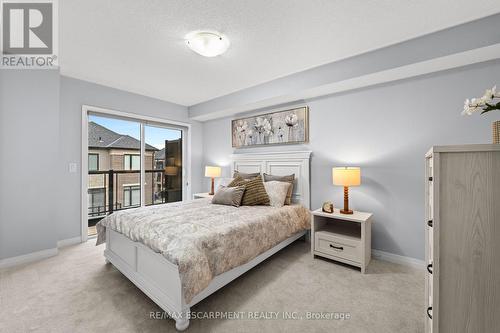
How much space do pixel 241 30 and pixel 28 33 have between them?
212cm

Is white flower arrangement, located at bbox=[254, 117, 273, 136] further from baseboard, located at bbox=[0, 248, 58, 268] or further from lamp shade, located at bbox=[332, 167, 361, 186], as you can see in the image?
baseboard, located at bbox=[0, 248, 58, 268]

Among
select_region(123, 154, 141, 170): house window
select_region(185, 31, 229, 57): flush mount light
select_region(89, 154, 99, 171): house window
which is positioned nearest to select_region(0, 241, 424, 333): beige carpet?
select_region(89, 154, 99, 171): house window

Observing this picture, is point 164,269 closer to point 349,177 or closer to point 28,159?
point 349,177

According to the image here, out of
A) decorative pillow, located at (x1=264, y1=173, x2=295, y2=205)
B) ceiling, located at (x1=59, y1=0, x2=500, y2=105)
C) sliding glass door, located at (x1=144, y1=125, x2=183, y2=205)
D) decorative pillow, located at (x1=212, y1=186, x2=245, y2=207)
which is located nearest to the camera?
ceiling, located at (x1=59, y1=0, x2=500, y2=105)

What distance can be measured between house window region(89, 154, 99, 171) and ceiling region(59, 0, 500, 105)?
1.27m

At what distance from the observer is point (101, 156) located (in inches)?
140

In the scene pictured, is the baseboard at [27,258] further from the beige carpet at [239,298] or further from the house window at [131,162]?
the house window at [131,162]

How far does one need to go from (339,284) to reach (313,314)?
0.55 meters

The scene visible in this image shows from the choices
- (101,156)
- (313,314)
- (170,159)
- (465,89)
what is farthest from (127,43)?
(465,89)

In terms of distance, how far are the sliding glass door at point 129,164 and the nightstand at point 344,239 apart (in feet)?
10.5

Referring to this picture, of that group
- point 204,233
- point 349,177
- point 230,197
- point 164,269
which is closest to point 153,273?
point 164,269

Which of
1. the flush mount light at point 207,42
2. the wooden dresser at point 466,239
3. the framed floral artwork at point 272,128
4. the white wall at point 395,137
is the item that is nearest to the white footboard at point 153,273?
the wooden dresser at point 466,239

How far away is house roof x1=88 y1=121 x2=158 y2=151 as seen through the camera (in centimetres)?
344

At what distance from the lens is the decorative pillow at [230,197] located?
2.83 m
